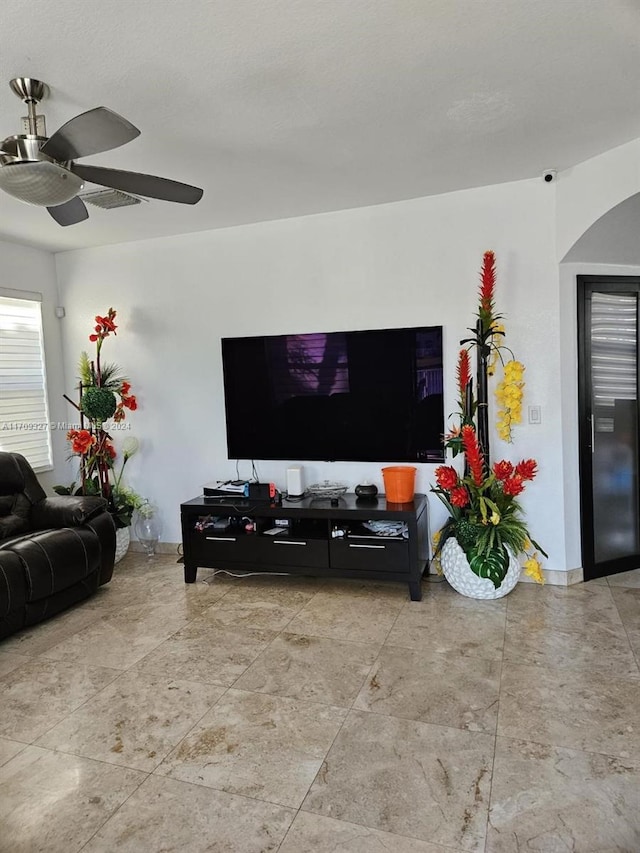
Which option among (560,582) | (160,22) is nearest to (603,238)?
(560,582)

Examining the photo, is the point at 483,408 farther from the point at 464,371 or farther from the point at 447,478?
the point at 447,478

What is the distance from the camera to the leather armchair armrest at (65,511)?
145 inches

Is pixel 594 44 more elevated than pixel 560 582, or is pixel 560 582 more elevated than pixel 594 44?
pixel 594 44

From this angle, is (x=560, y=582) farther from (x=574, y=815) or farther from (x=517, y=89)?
(x=517, y=89)

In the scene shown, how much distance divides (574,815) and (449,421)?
94.7 inches

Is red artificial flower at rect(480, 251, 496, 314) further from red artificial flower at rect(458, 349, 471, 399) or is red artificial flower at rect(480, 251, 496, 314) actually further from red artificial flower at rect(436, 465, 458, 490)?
red artificial flower at rect(436, 465, 458, 490)

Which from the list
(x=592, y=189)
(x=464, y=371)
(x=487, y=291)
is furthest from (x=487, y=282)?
(x=592, y=189)

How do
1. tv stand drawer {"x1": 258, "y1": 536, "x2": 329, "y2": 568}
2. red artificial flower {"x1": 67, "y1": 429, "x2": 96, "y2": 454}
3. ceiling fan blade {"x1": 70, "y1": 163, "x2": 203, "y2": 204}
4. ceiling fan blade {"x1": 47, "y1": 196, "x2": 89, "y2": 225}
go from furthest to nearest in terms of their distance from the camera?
red artificial flower {"x1": 67, "y1": 429, "x2": 96, "y2": 454} < tv stand drawer {"x1": 258, "y1": 536, "x2": 329, "y2": 568} < ceiling fan blade {"x1": 47, "y1": 196, "x2": 89, "y2": 225} < ceiling fan blade {"x1": 70, "y1": 163, "x2": 203, "y2": 204}

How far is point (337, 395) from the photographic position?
3949 mm

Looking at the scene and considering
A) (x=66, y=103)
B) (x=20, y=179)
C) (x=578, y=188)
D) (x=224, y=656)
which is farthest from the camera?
(x=578, y=188)

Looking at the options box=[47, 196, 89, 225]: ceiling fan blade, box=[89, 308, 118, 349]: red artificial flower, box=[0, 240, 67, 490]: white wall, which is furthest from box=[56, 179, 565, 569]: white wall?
box=[47, 196, 89, 225]: ceiling fan blade

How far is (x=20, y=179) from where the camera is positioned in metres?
1.98

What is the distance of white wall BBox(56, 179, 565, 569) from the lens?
360cm

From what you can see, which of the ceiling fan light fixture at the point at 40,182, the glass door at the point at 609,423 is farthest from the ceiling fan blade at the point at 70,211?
the glass door at the point at 609,423
